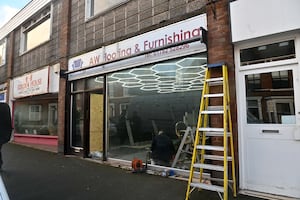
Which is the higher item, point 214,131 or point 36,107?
point 36,107

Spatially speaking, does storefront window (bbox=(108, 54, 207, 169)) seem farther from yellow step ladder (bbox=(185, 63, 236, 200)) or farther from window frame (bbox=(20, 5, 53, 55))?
window frame (bbox=(20, 5, 53, 55))

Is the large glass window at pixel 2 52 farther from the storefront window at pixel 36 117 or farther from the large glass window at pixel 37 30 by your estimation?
the storefront window at pixel 36 117

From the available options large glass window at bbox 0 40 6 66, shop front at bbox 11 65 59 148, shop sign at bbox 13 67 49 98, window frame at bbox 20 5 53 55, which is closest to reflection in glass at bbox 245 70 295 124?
shop front at bbox 11 65 59 148

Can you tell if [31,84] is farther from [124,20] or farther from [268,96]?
[268,96]

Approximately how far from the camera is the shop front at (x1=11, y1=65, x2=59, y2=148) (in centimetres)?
995

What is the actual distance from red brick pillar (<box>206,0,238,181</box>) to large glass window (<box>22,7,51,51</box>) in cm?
776

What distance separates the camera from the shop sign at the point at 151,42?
523 cm

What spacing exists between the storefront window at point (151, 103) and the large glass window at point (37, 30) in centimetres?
546

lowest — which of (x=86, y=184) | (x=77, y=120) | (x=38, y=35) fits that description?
(x=86, y=184)

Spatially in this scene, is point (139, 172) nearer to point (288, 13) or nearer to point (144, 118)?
point (144, 118)

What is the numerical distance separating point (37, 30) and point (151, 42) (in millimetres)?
8073

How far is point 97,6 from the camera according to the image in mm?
8023

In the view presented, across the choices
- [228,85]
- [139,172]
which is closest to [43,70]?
[139,172]

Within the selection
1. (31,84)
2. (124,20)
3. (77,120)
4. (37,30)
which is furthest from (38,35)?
(124,20)
